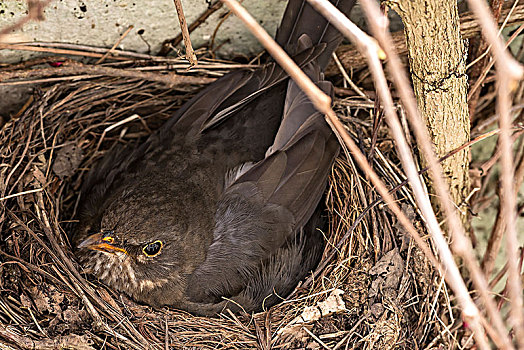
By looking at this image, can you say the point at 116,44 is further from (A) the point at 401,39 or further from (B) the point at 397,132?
(B) the point at 397,132

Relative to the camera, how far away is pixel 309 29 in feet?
10.5

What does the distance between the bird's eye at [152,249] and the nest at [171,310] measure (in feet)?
0.93

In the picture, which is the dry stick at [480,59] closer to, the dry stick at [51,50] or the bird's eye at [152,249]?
the bird's eye at [152,249]

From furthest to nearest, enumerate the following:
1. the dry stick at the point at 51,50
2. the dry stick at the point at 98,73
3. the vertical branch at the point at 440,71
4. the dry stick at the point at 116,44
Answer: the dry stick at the point at 116,44
the dry stick at the point at 98,73
the dry stick at the point at 51,50
the vertical branch at the point at 440,71

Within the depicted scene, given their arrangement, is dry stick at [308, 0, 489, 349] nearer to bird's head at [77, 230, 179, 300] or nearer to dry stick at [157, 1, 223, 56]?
bird's head at [77, 230, 179, 300]

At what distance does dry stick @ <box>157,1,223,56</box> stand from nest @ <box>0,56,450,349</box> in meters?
0.21

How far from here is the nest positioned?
111 inches

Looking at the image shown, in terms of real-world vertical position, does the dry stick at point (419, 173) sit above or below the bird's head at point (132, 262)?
above

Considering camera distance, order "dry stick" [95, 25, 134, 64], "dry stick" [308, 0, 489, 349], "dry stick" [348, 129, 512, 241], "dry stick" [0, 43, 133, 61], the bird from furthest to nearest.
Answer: "dry stick" [95, 25, 134, 64] → the bird → "dry stick" [0, 43, 133, 61] → "dry stick" [348, 129, 512, 241] → "dry stick" [308, 0, 489, 349]

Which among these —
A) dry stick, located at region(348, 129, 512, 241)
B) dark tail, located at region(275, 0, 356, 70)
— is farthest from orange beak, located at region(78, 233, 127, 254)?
dark tail, located at region(275, 0, 356, 70)

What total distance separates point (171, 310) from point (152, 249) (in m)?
0.37

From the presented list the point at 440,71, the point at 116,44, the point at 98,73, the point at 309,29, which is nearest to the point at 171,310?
the point at 98,73

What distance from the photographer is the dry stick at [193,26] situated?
323cm

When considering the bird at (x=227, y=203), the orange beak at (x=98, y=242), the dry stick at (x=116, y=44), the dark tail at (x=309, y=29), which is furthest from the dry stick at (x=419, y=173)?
the dry stick at (x=116, y=44)
